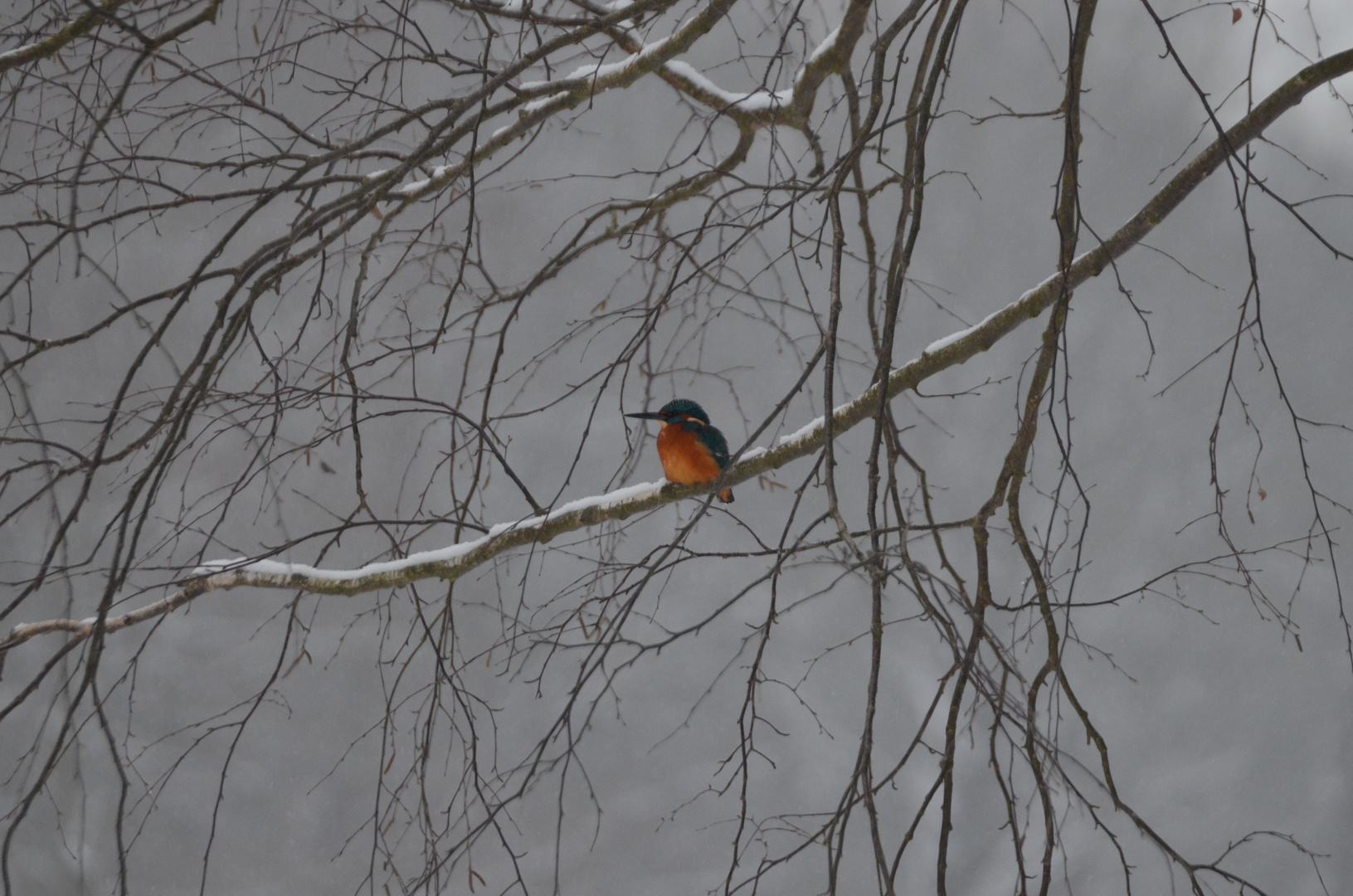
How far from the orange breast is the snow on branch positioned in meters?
0.15

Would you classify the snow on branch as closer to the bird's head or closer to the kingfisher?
the kingfisher

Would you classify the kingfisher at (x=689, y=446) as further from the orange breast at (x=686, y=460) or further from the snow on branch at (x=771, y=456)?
the snow on branch at (x=771, y=456)

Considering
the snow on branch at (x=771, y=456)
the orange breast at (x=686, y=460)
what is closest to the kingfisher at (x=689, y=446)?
the orange breast at (x=686, y=460)

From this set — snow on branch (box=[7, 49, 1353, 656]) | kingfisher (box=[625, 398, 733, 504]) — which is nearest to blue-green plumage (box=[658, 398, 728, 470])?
kingfisher (box=[625, 398, 733, 504])

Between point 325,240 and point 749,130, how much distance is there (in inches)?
28.9

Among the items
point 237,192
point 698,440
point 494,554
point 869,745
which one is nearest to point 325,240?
point 237,192

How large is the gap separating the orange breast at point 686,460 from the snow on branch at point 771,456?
0.15 metres

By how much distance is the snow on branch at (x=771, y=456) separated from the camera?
2.87ft

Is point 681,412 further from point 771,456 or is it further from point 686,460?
point 771,456

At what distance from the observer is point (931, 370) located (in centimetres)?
106

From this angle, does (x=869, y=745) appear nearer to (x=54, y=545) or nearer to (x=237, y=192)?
(x=54, y=545)

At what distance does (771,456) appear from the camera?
3.59ft

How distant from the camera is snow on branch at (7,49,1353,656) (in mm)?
875

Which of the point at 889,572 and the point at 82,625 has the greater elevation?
the point at 82,625
